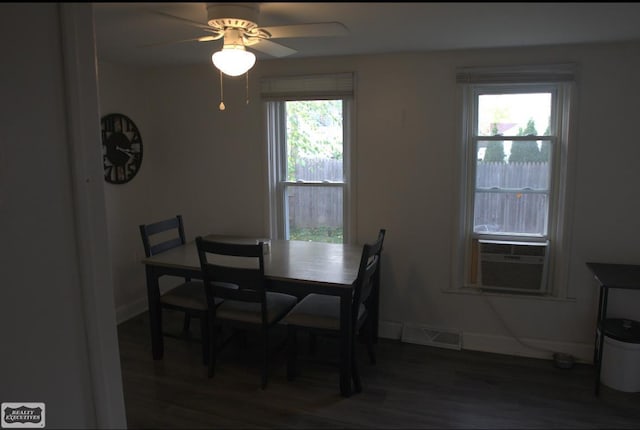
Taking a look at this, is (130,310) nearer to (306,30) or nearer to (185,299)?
(185,299)

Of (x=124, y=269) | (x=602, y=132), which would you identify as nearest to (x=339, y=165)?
(x=602, y=132)

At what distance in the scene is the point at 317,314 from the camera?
106 inches

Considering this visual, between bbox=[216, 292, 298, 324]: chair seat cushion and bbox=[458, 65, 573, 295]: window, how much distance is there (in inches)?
57.1

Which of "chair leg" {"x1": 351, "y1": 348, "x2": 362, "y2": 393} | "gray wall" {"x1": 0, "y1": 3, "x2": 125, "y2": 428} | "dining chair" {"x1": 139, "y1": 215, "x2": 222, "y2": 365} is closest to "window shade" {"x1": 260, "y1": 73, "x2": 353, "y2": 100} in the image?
"dining chair" {"x1": 139, "y1": 215, "x2": 222, "y2": 365}

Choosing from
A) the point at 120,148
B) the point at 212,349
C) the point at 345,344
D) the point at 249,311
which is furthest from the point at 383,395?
the point at 120,148

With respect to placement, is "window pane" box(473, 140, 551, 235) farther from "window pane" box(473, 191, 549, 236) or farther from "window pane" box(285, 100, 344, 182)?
"window pane" box(285, 100, 344, 182)

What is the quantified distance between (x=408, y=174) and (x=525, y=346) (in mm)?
1528

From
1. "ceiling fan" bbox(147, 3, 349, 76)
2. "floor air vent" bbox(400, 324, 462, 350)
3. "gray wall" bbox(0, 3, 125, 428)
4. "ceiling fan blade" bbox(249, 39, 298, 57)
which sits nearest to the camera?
"gray wall" bbox(0, 3, 125, 428)

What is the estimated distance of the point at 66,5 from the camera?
4.05 ft

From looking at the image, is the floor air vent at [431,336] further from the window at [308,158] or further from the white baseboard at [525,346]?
the window at [308,158]

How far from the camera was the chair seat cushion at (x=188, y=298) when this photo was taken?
2945 mm

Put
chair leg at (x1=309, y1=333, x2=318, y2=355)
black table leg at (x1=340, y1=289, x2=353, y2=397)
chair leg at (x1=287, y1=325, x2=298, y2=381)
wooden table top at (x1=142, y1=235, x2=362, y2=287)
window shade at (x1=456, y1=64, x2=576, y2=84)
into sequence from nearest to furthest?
black table leg at (x1=340, y1=289, x2=353, y2=397) < wooden table top at (x1=142, y1=235, x2=362, y2=287) < chair leg at (x1=287, y1=325, x2=298, y2=381) < window shade at (x1=456, y1=64, x2=576, y2=84) < chair leg at (x1=309, y1=333, x2=318, y2=355)

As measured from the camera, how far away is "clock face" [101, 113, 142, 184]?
11.6 feet

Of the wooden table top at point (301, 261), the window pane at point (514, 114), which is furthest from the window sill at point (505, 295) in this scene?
the window pane at point (514, 114)
